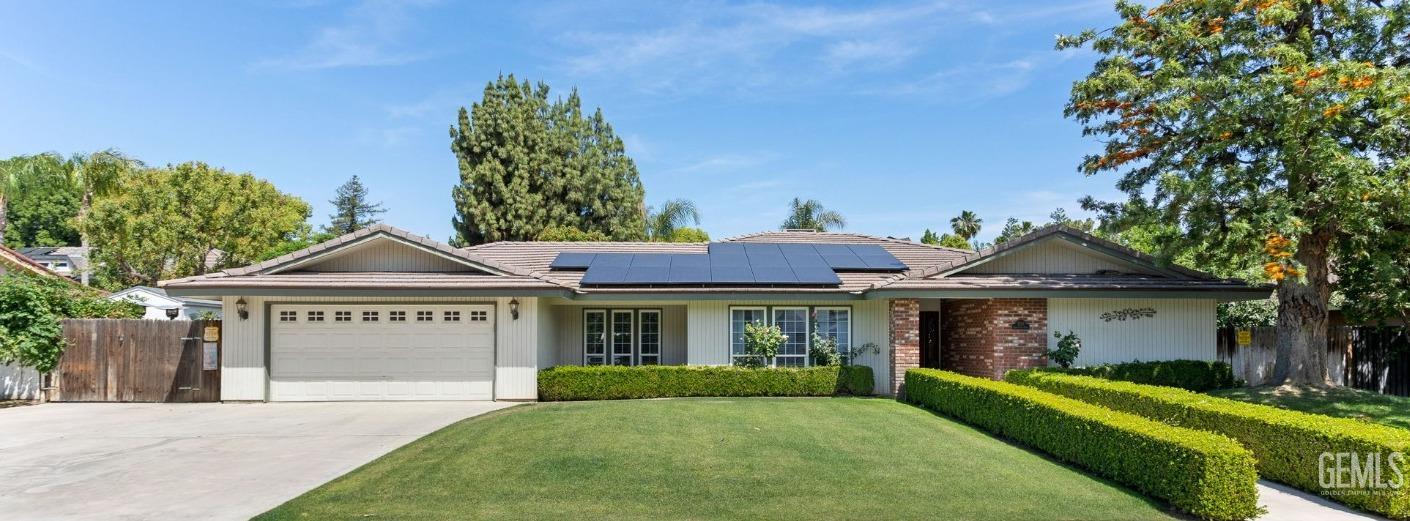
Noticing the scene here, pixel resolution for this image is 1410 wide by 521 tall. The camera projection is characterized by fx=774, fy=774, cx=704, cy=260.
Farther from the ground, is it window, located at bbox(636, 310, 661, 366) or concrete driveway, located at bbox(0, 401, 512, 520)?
window, located at bbox(636, 310, 661, 366)

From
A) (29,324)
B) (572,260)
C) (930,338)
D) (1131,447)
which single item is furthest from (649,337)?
(29,324)

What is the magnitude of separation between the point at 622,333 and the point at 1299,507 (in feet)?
44.1

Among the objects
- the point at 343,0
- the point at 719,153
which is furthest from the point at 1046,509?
the point at 719,153

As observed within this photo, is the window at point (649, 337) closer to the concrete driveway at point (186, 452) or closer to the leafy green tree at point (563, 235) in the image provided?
the concrete driveway at point (186, 452)

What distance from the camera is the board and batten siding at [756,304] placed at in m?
16.7

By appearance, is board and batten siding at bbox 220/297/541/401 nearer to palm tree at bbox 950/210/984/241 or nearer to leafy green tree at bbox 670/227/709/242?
leafy green tree at bbox 670/227/709/242

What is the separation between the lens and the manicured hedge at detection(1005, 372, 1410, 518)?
23.7 feet

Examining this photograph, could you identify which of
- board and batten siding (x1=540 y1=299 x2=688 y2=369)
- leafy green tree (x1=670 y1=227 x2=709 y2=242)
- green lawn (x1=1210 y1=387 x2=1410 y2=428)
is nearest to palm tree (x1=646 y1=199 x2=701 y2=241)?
leafy green tree (x1=670 y1=227 x2=709 y2=242)

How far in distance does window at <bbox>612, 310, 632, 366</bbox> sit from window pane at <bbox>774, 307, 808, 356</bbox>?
3735mm

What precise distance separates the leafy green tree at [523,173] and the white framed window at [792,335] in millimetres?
21190

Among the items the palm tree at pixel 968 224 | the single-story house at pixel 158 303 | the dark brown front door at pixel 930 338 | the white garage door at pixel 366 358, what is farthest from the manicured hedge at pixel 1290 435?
the palm tree at pixel 968 224

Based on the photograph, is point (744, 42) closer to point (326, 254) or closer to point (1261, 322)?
point (326, 254)

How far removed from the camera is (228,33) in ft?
58.5

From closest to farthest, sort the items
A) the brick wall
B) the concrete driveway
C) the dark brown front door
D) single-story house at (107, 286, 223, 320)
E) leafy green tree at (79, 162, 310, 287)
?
the concrete driveway < the brick wall < the dark brown front door < single-story house at (107, 286, 223, 320) < leafy green tree at (79, 162, 310, 287)
